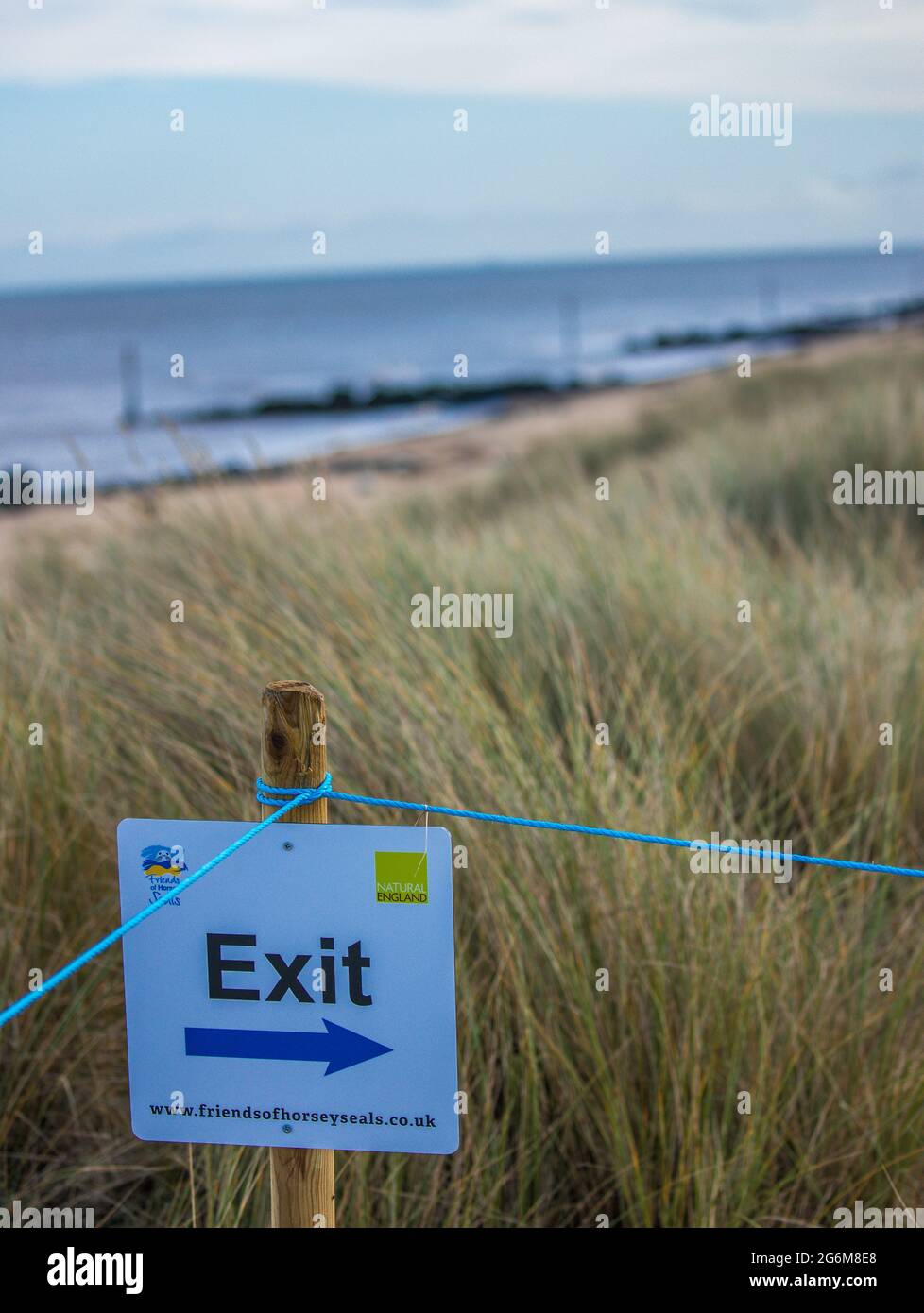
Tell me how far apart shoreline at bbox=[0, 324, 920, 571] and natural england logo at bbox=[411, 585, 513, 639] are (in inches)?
30.7

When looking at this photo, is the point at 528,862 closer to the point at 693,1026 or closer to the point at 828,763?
the point at 693,1026

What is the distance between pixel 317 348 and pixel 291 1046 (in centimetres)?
5731

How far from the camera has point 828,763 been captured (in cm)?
308

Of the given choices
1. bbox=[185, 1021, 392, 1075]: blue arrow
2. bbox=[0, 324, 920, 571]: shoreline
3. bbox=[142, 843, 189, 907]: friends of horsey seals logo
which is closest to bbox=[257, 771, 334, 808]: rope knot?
bbox=[142, 843, 189, 907]: friends of horsey seals logo

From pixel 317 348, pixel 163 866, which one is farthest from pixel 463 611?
pixel 317 348

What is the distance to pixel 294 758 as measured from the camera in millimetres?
1489

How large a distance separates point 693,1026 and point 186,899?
3.25 feet

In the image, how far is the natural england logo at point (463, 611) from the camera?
11.3 feet

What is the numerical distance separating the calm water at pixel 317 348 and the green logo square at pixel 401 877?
9.04ft

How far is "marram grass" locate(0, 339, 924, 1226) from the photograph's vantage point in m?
2.11

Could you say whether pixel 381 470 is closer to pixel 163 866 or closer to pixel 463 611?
pixel 463 611

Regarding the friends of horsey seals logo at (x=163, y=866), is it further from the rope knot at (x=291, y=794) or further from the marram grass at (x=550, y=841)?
the marram grass at (x=550, y=841)

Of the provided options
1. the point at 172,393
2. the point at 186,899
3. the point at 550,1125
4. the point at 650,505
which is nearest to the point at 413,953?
the point at 186,899
